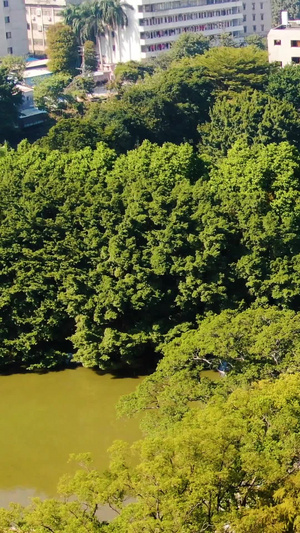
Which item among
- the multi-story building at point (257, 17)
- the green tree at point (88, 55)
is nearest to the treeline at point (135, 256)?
the green tree at point (88, 55)

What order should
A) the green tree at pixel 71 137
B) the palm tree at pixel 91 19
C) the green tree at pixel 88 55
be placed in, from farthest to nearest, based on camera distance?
the palm tree at pixel 91 19 → the green tree at pixel 88 55 → the green tree at pixel 71 137

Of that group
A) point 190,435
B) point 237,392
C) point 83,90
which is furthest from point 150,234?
point 83,90

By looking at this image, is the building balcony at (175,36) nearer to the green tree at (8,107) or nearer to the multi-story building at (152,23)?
the multi-story building at (152,23)

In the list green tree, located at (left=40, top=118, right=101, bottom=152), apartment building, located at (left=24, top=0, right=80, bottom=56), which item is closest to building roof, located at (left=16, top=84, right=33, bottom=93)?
apartment building, located at (left=24, top=0, right=80, bottom=56)

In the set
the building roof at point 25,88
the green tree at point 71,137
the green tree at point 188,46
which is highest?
the green tree at point 188,46

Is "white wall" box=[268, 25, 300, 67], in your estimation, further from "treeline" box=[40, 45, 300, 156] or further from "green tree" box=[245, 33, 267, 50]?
"green tree" box=[245, 33, 267, 50]
